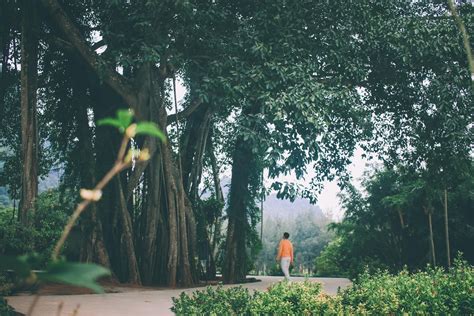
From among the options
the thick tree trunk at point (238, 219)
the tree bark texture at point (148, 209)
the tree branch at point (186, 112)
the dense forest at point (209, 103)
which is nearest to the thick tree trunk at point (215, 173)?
the dense forest at point (209, 103)

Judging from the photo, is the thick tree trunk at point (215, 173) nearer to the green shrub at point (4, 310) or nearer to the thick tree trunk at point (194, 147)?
the thick tree trunk at point (194, 147)

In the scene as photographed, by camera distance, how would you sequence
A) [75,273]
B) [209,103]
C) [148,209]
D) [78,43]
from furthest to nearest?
1. [148,209]
2. [209,103]
3. [78,43]
4. [75,273]

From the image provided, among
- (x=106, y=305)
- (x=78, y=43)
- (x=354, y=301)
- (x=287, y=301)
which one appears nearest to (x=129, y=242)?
(x=106, y=305)

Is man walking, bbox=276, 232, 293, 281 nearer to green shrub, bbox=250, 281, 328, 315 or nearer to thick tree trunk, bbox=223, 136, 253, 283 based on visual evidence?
thick tree trunk, bbox=223, 136, 253, 283

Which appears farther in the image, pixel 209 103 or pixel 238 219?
pixel 238 219

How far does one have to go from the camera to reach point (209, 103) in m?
10.6

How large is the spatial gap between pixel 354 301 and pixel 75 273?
16.6 feet

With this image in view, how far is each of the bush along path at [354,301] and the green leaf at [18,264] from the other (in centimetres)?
446

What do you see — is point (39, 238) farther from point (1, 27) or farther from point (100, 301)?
point (1, 27)

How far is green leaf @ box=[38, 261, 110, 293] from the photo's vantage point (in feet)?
1.87

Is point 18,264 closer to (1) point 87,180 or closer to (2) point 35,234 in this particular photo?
(2) point 35,234

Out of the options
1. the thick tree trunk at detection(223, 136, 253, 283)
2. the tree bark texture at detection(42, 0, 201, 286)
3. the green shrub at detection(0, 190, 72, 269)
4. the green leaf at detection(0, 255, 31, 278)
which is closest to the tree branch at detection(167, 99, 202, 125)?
the tree bark texture at detection(42, 0, 201, 286)

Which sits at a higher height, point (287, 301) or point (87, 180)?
point (87, 180)

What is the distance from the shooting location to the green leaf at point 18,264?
60cm
